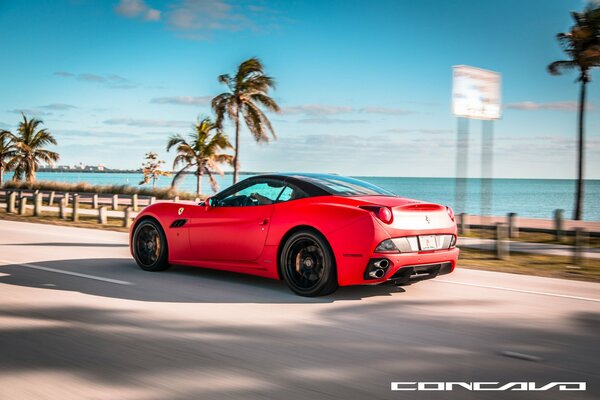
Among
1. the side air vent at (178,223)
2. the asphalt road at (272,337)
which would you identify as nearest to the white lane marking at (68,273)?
the asphalt road at (272,337)

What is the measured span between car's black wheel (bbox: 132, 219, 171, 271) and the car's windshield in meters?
2.30

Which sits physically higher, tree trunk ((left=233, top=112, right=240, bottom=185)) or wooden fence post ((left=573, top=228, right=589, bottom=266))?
tree trunk ((left=233, top=112, right=240, bottom=185))

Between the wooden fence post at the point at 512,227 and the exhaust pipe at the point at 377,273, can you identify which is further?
the wooden fence post at the point at 512,227

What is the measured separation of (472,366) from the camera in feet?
13.9

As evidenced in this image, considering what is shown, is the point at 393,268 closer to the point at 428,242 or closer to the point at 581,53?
the point at 428,242

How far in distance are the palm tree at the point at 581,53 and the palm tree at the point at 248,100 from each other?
592 inches

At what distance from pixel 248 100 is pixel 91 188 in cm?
1917

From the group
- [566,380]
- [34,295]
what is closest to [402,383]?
[566,380]

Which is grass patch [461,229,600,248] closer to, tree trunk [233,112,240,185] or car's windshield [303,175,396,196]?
car's windshield [303,175,396,196]

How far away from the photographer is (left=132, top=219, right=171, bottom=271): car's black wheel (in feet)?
26.8

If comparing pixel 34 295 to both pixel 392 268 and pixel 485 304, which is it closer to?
pixel 392 268

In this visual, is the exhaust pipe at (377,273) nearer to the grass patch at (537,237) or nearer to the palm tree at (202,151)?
the grass patch at (537,237)

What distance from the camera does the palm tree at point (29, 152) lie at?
165 feet

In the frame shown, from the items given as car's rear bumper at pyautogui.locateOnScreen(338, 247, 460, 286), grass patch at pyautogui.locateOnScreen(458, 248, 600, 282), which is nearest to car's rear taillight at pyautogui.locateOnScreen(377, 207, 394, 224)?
car's rear bumper at pyautogui.locateOnScreen(338, 247, 460, 286)
